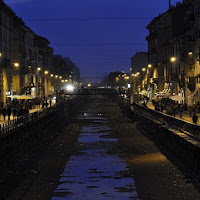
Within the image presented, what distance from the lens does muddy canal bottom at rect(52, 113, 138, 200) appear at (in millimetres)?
32344

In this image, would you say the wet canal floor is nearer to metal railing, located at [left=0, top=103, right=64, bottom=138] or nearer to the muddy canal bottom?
the muddy canal bottom

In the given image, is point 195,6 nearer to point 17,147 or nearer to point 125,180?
point 17,147

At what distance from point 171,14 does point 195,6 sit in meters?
23.4

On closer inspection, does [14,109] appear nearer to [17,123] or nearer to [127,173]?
[17,123]

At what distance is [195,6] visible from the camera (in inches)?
3081

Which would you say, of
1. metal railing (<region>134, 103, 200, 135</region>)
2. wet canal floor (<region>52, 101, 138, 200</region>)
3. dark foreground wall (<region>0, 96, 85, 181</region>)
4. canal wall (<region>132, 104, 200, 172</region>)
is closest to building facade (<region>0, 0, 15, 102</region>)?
dark foreground wall (<region>0, 96, 85, 181</region>)

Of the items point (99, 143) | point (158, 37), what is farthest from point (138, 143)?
point (158, 37)

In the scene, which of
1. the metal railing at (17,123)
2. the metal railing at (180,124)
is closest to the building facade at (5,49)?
the metal railing at (17,123)

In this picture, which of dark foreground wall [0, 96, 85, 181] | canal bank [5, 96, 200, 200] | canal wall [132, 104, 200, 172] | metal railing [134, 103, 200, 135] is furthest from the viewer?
metal railing [134, 103, 200, 135]

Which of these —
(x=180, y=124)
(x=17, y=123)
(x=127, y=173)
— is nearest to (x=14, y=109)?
(x=17, y=123)

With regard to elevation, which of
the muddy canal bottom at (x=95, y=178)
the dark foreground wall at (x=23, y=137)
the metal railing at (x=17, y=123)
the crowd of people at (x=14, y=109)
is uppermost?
the crowd of people at (x=14, y=109)

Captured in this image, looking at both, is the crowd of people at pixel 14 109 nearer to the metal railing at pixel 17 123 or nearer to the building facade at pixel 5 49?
the metal railing at pixel 17 123

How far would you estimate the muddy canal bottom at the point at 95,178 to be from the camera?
32.3 metres

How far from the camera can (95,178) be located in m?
Answer: 37.8
